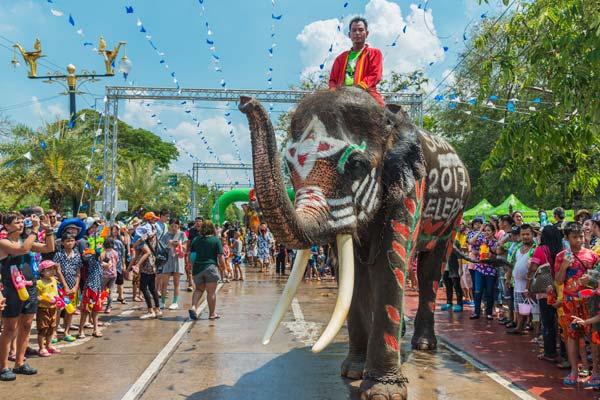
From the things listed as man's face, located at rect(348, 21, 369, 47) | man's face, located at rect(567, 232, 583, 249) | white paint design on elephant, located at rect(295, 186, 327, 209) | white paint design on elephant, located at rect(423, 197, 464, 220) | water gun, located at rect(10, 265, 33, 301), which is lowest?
water gun, located at rect(10, 265, 33, 301)

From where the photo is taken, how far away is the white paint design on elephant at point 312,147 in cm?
463

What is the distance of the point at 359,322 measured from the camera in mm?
5984

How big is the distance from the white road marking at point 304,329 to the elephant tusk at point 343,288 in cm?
344

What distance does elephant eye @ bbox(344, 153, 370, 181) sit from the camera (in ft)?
15.4

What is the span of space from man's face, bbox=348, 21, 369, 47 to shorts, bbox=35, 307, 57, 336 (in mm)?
4948

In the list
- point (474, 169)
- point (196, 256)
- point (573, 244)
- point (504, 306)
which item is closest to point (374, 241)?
point (573, 244)

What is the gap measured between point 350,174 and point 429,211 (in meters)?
2.01

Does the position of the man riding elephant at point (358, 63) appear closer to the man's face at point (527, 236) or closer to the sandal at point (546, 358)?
the man's face at point (527, 236)

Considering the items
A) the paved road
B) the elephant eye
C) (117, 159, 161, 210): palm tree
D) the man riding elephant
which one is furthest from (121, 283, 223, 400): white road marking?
(117, 159, 161, 210): palm tree

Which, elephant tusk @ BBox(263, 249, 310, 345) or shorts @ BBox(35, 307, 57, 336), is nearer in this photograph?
elephant tusk @ BBox(263, 249, 310, 345)

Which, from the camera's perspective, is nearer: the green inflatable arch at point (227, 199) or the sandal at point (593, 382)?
the sandal at point (593, 382)

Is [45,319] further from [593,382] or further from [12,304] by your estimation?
[593,382]

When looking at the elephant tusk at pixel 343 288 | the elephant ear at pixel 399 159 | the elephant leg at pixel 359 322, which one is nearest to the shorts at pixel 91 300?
the elephant leg at pixel 359 322

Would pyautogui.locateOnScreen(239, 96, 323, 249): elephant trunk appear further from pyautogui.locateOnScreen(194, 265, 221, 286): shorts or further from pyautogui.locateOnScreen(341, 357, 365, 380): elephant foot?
pyautogui.locateOnScreen(194, 265, 221, 286): shorts
